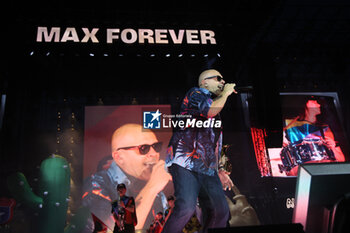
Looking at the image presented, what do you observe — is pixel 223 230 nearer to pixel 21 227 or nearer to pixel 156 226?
pixel 156 226

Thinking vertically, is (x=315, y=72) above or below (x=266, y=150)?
above

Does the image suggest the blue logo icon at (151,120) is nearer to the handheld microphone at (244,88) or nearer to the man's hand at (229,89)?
the man's hand at (229,89)

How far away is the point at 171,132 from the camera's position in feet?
10.6

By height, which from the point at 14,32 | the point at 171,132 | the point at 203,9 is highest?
the point at 203,9

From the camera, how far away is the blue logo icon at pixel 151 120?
3.25 m

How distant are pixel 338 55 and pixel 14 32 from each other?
194 inches

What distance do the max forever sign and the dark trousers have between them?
174cm

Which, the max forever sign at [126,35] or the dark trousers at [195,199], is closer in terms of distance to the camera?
the dark trousers at [195,199]

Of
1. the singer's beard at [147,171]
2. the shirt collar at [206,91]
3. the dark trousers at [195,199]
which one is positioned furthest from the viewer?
the shirt collar at [206,91]

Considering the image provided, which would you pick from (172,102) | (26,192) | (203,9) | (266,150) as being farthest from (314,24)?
(26,192)

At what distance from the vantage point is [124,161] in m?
3.06

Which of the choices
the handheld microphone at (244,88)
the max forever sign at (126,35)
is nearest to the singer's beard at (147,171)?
the handheld microphone at (244,88)

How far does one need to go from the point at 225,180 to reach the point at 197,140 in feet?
1.80

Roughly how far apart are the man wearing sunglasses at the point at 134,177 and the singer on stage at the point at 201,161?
17cm
